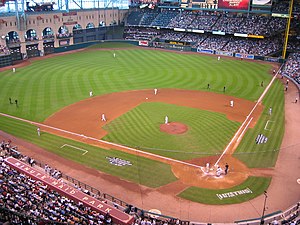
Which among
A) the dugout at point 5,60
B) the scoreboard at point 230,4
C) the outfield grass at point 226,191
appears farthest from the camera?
the scoreboard at point 230,4

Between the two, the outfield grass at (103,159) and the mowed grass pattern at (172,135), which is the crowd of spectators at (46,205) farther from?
the mowed grass pattern at (172,135)

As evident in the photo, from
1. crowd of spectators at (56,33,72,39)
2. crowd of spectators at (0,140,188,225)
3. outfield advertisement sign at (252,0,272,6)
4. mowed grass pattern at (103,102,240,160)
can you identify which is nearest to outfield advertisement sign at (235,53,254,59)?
outfield advertisement sign at (252,0,272,6)

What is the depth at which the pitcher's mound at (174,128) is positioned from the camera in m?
33.1

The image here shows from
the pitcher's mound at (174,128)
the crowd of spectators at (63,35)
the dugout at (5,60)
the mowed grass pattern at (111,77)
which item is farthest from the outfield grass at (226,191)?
the crowd of spectators at (63,35)

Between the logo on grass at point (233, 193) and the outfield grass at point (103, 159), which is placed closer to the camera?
the logo on grass at point (233, 193)

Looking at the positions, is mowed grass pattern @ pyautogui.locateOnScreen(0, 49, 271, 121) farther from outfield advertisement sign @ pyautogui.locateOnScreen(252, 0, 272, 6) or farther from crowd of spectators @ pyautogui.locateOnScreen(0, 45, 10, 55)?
outfield advertisement sign @ pyautogui.locateOnScreen(252, 0, 272, 6)

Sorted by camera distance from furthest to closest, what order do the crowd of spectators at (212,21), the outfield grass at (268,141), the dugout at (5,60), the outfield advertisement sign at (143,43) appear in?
1. the outfield advertisement sign at (143,43)
2. the crowd of spectators at (212,21)
3. the dugout at (5,60)
4. the outfield grass at (268,141)

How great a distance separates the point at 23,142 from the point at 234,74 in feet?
124

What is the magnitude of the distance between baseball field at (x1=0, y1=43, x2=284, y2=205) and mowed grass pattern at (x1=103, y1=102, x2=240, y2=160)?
0.10m

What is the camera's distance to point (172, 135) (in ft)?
105

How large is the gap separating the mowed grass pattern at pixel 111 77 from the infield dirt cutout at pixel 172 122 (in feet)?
7.21

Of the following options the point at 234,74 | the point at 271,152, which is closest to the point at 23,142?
the point at 271,152

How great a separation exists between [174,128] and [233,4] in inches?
1944

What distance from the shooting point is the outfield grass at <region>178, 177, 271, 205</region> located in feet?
73.2
